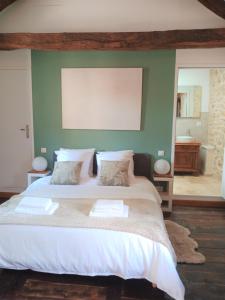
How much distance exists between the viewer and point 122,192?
3152 mm

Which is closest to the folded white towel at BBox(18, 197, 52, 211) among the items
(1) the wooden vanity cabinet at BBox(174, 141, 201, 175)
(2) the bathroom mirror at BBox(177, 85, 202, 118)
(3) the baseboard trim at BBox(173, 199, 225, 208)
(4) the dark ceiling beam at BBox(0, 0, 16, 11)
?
(3) the baseboard trim at BBox(173, 199, 225, 208)

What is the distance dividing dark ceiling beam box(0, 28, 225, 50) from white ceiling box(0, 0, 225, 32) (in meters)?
0.42

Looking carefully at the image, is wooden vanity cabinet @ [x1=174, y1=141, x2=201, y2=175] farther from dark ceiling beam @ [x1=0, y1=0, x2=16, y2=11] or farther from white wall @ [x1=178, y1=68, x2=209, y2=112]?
dark ceiling beam @ [x1=0, y1=0, x2=16, y2=11]

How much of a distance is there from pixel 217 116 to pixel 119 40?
10.9 feet

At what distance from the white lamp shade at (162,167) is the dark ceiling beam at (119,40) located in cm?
168

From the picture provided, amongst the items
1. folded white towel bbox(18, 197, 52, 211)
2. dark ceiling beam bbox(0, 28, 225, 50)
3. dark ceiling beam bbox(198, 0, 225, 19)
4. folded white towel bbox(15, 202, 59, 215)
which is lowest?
folded white towel bbox(15, 202, 59, 215)

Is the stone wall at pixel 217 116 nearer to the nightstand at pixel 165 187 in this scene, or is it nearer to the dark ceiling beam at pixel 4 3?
the nightstand at pixel 165 187

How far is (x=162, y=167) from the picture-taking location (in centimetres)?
397

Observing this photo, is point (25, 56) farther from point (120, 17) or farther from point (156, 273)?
point (156, 273)

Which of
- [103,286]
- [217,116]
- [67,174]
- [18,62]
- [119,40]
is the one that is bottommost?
[103,286]

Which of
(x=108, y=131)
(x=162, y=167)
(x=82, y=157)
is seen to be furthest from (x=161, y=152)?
(x=82, y=157)

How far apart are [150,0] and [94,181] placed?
9.14 ft

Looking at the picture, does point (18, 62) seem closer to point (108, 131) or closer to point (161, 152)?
point (108, 131)

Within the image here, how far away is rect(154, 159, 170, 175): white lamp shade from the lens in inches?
156
